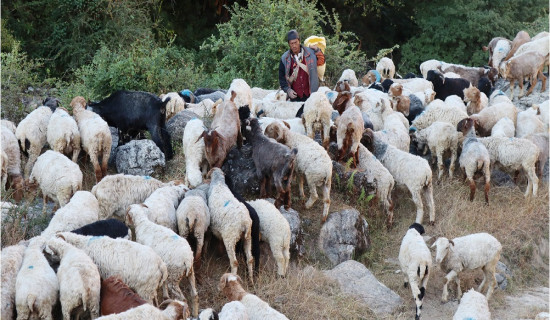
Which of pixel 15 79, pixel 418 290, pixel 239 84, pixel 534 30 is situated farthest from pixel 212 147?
pixel 534 30

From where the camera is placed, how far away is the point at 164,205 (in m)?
6.53

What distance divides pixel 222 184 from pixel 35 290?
8.18ft

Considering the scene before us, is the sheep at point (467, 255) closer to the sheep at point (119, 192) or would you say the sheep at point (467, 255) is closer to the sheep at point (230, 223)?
the sheep at point (230, 223)

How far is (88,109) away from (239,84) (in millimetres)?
2256

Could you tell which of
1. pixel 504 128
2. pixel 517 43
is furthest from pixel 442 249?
pixel 517 43

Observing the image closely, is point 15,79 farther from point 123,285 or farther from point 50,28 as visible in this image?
point 123,285

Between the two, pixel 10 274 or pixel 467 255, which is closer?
pixel 10 274

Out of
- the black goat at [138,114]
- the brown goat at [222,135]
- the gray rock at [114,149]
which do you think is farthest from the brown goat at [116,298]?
the black goat at [138,114]

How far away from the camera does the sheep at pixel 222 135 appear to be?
25.1 feet

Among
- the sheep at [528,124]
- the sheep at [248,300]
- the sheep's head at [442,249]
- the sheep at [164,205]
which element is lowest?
the sheep's head at [442,249]

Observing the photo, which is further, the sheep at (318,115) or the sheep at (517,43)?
the sheep at (517,43)

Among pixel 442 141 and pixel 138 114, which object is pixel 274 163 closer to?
pixel 138 114

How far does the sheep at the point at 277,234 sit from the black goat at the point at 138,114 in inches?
97.4

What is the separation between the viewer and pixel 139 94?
8883 millimetres
